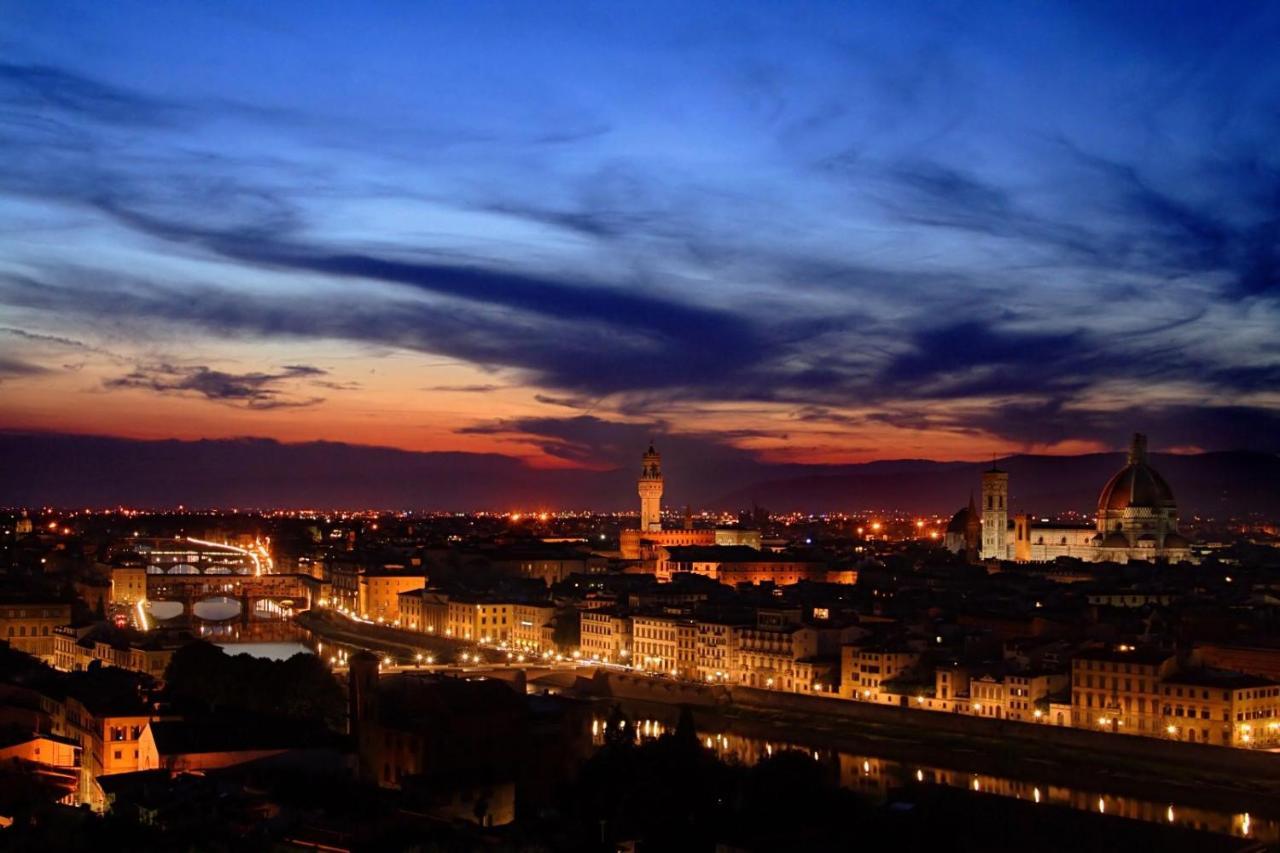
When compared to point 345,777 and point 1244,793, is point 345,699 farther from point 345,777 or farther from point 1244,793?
point 1244,793

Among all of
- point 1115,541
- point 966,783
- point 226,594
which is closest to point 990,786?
point 966,783

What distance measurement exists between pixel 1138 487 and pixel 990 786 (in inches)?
1920

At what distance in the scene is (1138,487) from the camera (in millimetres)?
73188

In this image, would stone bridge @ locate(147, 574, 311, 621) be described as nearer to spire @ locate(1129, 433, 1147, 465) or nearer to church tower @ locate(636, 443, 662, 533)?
church tower @ locate(636, 443, 662, 533)

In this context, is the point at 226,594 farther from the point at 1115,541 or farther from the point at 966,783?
the point at 966,783

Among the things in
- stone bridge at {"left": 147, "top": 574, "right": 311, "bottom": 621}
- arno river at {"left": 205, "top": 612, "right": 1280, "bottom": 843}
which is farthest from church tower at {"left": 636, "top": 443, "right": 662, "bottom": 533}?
arno river at {"left": 205, "top": 612, "right": 1280, "bottom": 843}

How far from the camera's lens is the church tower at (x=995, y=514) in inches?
3029

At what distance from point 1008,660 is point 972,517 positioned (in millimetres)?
45930

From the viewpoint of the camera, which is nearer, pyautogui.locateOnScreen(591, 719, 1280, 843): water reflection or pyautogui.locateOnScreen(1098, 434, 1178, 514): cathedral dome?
pyautogui.locateOnScreen(591, 719, 1280, 843): water reflection

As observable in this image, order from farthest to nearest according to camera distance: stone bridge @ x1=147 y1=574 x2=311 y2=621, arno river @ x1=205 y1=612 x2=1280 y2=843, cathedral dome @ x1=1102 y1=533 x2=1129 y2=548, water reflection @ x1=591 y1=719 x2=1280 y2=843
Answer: cathedral dome @ x1=1102 y1=533 x2=1129 y2=548 → stone bridge @ x1=147 y1=574 x2=311 y2=621 → arno river @ x1=205 y1=612 x2=1280 y2=843 → water reflection @ x1=591 y1=719 x2=1280 y2=843

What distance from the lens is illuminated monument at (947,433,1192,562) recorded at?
2827 inches

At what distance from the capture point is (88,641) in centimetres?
4106

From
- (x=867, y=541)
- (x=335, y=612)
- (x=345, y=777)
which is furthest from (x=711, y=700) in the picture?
(x=867, y=541)

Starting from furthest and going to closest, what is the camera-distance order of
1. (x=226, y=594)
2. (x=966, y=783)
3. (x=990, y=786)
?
1. (x=226, y=594)
2. (x=966, y=783)
3. (x=990, y=786)
